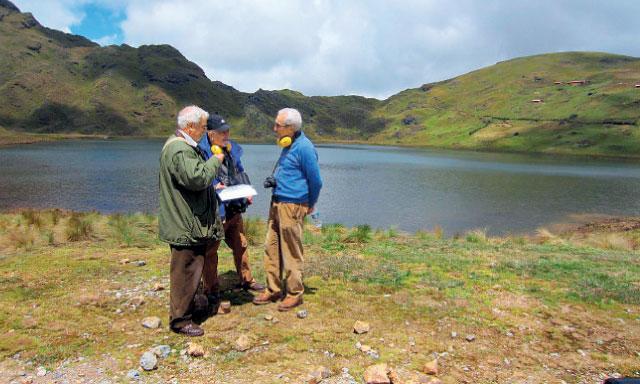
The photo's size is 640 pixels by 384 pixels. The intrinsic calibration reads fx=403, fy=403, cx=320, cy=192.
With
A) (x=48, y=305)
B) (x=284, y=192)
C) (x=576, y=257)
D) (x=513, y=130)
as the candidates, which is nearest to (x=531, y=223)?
(x=576, y=257)

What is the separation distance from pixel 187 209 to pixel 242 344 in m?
1.81

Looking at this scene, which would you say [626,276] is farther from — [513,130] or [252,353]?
[513,130]

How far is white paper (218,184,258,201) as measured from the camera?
226 inches

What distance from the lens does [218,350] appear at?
16.2 feet

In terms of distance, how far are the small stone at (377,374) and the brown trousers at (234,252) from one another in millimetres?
2780

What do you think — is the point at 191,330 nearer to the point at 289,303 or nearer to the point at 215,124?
the point at 289,303

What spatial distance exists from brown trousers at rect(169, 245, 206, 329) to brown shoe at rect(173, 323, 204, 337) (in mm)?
48

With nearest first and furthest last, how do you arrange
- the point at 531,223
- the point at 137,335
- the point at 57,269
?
the point at 137,335
the point at 57,269
the point at 531,223

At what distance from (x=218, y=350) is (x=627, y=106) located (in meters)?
202

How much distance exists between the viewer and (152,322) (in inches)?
216

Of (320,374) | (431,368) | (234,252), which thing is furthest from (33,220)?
(431,368)

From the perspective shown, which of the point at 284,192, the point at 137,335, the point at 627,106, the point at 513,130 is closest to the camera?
the point at 137,335

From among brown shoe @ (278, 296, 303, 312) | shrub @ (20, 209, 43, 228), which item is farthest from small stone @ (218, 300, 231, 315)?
shrub @ (20, 209, 43, 228)

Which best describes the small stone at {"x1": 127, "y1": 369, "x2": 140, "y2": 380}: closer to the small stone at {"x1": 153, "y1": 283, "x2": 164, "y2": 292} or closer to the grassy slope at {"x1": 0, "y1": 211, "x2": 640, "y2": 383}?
the grassy slope at {"x1": 0, "y1": 211, "x2": 640, "y2": 383}
